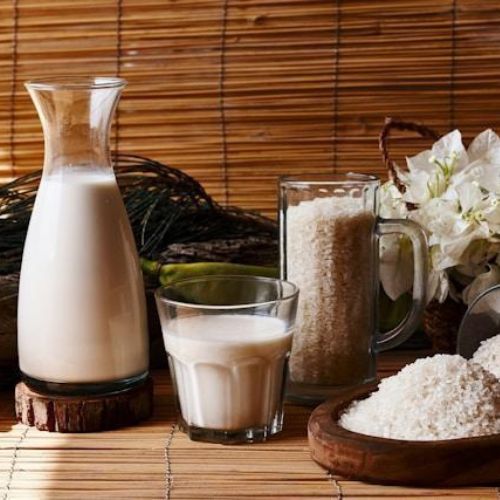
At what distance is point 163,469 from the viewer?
1.10 metres

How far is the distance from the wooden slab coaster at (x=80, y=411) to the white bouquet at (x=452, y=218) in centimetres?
39

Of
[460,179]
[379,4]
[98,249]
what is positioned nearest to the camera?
[98,249]

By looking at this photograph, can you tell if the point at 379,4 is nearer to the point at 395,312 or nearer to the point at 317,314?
the point at 395,312

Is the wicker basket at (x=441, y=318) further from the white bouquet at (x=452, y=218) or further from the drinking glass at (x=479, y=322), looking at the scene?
the drinking glass at (x=479, y=322)

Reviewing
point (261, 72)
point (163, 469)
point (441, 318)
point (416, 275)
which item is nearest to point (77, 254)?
point (163, 469)

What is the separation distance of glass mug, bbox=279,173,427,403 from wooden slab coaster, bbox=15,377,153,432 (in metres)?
0.19

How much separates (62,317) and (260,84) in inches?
33.3

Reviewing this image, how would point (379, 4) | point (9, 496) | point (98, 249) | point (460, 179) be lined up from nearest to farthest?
1. point (9, 496)
2. point (98, 249)
3. point (460, 179)
4. point (379, 4)

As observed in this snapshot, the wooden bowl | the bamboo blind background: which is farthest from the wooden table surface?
the bamboo blind background

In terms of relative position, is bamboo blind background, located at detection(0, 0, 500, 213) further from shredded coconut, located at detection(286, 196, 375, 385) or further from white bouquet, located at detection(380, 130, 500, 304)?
shredded coconut, located at detection(286, 196, 375, 385)

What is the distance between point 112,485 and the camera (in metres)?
1.06

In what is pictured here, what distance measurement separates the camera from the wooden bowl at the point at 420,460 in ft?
3.40

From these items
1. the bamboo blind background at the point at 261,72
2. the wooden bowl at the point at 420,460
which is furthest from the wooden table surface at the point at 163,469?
the bamboo blind background at the point at 261,72

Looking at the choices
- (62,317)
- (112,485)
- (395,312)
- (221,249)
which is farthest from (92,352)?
(395,312)
